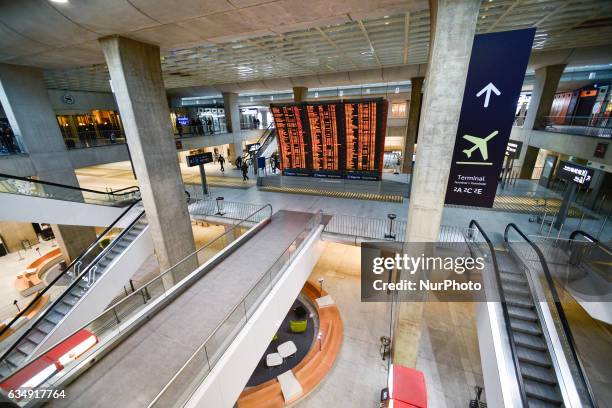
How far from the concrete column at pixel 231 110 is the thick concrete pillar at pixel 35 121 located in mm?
11791

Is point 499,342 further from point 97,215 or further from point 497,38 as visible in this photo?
point 97,215

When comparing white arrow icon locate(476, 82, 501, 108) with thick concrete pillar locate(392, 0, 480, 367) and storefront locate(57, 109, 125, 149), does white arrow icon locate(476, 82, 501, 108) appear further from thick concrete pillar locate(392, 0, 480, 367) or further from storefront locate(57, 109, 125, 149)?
storefront locate(57, 109, 125, 149)

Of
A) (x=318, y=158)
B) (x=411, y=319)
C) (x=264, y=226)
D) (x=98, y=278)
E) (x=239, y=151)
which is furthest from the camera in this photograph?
(x=239, y=151)

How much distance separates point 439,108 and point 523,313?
4.86 metres

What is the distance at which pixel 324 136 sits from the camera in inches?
480

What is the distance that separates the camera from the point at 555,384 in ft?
14.5

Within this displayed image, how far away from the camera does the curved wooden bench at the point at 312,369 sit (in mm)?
6984

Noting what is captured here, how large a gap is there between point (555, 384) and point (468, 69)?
19.8 ft

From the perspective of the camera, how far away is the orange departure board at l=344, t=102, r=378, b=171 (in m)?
10.8

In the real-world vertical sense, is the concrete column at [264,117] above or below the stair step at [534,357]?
above

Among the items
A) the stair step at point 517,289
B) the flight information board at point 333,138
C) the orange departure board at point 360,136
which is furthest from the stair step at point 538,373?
the orange departure board at point 360,136

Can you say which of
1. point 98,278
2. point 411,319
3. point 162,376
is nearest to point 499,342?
point 411,319

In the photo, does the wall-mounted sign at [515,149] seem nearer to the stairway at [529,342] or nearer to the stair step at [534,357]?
the stairway at [529,342]

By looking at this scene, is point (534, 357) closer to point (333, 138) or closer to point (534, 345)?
point (534, 345)
